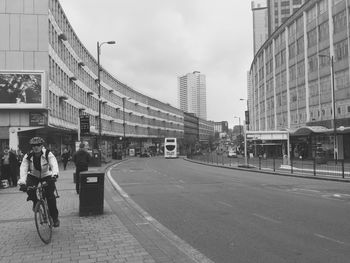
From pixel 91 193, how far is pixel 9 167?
34.2 ft

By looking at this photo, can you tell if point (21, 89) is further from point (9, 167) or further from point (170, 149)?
point (170, 149)

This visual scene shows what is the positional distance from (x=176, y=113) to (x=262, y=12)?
50095 mm

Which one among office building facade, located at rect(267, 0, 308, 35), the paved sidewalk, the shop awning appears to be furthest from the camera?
office building facade, located at rect(267, 0, 308, 35)

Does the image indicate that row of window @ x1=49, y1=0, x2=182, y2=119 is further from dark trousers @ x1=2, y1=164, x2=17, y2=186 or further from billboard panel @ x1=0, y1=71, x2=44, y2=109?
dark trousers @ x1=2, y1=164, x2=17, y2=186

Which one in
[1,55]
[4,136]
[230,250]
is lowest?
[230,250]

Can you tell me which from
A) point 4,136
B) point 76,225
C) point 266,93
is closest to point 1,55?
point 4,136

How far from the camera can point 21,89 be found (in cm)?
3659

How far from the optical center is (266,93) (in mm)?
79938

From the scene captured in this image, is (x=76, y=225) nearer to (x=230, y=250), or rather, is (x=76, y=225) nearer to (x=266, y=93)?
(x=230, y=250)

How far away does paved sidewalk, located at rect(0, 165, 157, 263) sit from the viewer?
20.4ft

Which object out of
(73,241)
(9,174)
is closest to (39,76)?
(9,174)

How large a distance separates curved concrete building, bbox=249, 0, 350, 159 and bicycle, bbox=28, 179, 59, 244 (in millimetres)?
36184

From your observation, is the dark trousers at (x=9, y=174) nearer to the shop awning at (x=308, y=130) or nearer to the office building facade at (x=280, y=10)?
the shop awning at (x=308, y=130)

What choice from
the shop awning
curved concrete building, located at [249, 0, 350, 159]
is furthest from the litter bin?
the shop awning
